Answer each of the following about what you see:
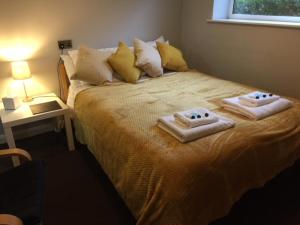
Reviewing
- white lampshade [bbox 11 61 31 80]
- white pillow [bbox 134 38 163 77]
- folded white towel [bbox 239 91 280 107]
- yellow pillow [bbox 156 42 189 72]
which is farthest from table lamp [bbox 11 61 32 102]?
folded white towel [bbox 239 91 280 107]

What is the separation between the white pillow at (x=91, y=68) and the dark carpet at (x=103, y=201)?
82 cm

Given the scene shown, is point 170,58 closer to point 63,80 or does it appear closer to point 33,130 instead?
point 63,80

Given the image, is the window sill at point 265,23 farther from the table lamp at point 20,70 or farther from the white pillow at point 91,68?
the table lamp at point 20,70

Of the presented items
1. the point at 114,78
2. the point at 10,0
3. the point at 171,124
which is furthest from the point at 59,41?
the point at 171,124

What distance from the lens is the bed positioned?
1212 mm

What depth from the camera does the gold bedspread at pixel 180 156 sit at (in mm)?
1212

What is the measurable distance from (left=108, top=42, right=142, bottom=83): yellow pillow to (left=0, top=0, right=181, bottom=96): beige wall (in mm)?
548

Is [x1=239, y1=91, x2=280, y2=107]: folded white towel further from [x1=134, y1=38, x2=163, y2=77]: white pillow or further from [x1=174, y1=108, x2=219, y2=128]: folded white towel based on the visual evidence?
[x1=134, y1=38, x2=163, y2=77]: white pillow

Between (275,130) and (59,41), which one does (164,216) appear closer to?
(275,130)

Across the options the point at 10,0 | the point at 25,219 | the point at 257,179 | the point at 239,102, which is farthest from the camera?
the point at 10,0

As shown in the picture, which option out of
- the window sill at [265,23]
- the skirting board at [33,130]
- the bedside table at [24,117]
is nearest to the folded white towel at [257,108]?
the window sill at [265,23]

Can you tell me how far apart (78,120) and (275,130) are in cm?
172

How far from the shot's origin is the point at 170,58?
112 inches

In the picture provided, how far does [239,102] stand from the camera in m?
1.87
